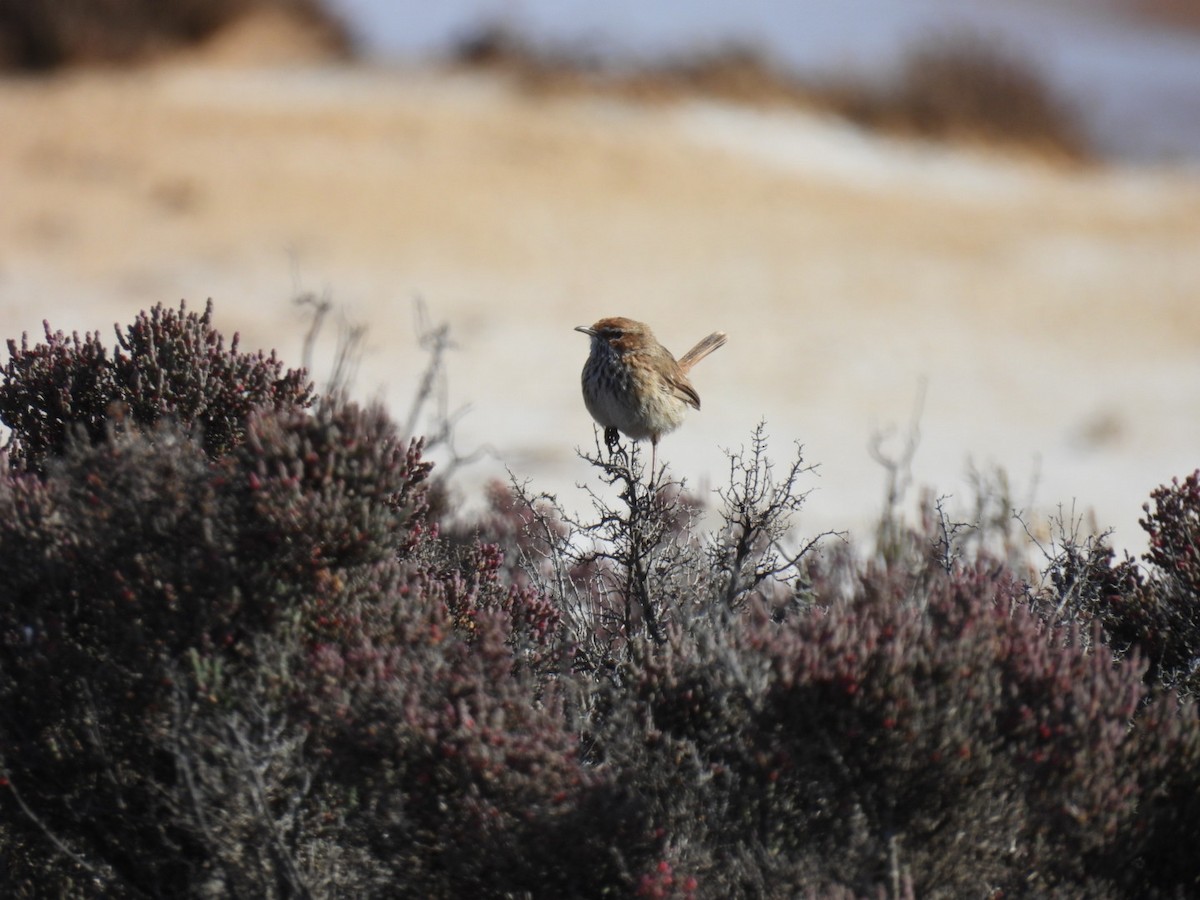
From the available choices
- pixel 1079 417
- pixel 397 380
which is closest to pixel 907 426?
pixel 1079 417

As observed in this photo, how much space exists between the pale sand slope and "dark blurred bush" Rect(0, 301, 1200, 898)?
21.9 feet

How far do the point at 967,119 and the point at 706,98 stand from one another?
5.52m

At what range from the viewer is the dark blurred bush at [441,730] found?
12.2ft

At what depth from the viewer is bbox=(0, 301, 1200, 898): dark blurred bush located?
146 inches

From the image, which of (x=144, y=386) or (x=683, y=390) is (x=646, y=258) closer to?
(x=683, y=390)

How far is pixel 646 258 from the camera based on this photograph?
19672 mm

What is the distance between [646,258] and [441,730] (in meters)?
→ 16.3

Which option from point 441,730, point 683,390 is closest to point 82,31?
point 683,390

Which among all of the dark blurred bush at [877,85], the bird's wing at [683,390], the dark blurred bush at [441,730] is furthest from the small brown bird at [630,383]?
the dark blurred bush at [877,85]

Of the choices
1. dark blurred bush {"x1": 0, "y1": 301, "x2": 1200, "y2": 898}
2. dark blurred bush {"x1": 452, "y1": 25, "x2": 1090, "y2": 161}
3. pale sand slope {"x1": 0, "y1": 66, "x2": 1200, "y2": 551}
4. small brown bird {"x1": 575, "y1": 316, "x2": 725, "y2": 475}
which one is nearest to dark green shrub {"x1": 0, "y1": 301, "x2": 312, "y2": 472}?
dark blurred bush {"x1": 0, "y1": 301, "x2": 1200, "y2": 898}

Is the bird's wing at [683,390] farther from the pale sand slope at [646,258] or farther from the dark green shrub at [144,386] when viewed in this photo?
the pale sand slope at [646,258]

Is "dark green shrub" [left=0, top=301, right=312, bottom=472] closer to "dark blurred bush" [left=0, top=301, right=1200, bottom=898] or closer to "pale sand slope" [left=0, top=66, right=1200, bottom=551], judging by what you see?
"dark blurred bush" [left=0, top=301, right=1200, bottom=898]

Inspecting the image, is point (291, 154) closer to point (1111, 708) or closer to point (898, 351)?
point (898, 351)

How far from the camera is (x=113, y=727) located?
4047 millimetres
